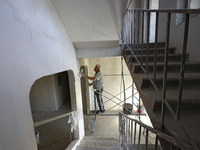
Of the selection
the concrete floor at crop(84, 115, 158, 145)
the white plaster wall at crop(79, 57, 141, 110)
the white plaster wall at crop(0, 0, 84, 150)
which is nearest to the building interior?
the white plaster wall at crop(0, 0, 84, 150)

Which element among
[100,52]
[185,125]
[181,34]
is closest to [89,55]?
[100,52]

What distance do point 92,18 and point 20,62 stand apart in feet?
5.63

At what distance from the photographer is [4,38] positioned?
3.62ft

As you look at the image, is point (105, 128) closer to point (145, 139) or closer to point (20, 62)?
point (145, 139)

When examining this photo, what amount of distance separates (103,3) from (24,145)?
97.4 inches

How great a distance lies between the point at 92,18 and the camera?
2445mm

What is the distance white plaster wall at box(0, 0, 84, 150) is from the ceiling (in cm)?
51

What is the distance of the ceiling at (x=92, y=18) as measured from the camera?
2.16 m

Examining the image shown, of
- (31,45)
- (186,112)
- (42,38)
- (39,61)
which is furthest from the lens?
(42,38)

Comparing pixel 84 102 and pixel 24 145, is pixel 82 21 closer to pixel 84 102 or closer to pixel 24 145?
pixel 24 145

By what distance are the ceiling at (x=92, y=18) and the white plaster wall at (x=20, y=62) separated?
1.68 ft

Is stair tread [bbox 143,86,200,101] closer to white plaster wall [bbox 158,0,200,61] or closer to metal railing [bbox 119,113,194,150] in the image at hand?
metal railing [bbox 119,113,194,150]

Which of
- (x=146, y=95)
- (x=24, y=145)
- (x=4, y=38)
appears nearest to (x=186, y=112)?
(x=146, y=95)

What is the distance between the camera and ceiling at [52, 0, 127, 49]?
7.10 feet
